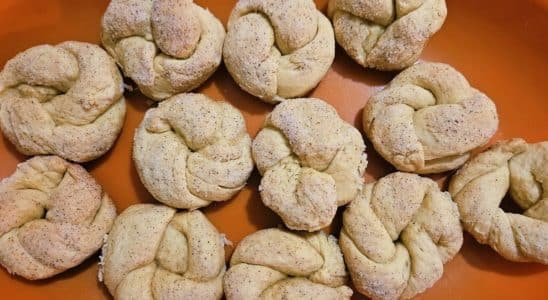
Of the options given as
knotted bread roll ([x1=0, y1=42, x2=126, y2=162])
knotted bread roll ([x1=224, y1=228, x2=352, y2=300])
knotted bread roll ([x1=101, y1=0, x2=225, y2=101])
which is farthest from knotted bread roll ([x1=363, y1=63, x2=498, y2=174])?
knotted bread roll ([x1=0, y1=42, x2=126, y2=162])

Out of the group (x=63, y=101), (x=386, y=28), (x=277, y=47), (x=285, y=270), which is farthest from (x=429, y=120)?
(x=63, y=101)

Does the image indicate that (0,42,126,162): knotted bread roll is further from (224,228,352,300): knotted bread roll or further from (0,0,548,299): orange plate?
(224,228,352,300): knotted bread roll

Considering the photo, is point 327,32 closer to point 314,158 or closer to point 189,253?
point 314,158

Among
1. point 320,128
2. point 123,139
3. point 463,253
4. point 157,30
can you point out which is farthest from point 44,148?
point 463,253

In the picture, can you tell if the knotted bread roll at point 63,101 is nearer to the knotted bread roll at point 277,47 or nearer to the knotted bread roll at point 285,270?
the knotted bread roll at point 277,47

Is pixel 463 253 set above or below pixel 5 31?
below
